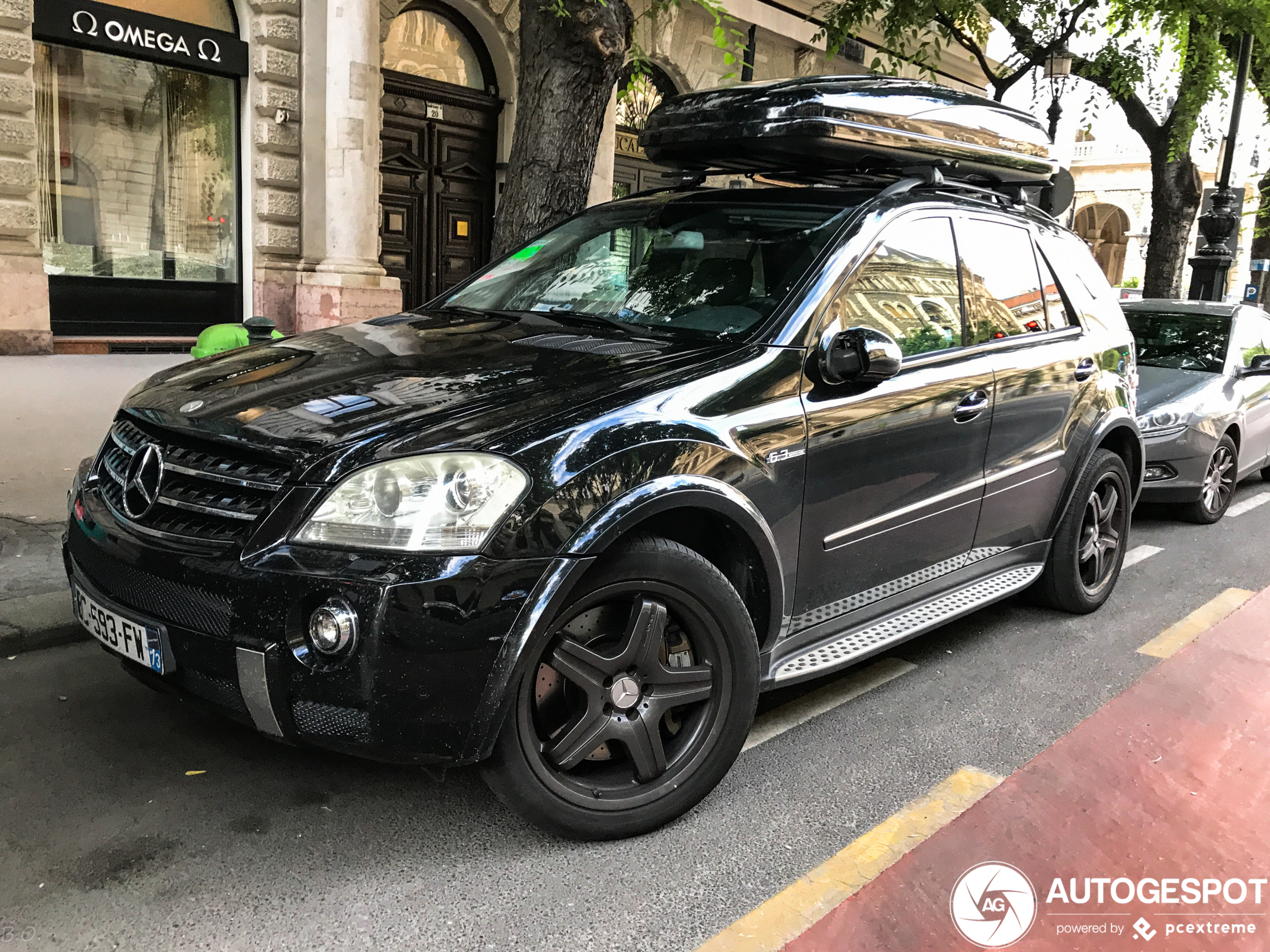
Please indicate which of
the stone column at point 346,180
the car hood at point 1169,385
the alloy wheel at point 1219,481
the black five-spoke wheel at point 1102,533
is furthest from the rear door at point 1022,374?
the stone column at point 346,180

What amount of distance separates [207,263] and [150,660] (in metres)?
10.8

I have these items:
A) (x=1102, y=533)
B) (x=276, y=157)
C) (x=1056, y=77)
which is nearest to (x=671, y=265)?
(x=1102, y=533)

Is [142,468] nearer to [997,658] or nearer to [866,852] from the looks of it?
[866,852]

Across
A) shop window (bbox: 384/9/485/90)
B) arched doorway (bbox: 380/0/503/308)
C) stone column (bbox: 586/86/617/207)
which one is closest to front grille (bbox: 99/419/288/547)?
arched doorway (bbox: 380/0/503/308)

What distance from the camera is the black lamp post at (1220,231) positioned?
14.8m

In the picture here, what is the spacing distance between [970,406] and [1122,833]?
60.0 inches

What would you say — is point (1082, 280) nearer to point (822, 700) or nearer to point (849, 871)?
point (822, 700)

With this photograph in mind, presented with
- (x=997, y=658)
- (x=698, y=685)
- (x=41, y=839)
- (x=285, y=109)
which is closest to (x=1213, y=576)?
(x=997, y=658)

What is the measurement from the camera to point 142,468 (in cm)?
290

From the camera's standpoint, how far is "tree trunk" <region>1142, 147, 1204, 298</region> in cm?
1527

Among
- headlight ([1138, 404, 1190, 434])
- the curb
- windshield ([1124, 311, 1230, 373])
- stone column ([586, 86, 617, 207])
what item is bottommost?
the curb

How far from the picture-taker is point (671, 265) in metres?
3.76

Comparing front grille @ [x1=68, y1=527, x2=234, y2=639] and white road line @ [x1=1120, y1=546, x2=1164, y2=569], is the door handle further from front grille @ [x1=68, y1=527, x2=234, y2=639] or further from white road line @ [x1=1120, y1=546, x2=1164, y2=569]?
white road line @ [x1=1120, y1=546, x2=1164, y2=569]

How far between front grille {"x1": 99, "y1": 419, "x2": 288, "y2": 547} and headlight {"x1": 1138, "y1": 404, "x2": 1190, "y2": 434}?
Result: 605 cm
